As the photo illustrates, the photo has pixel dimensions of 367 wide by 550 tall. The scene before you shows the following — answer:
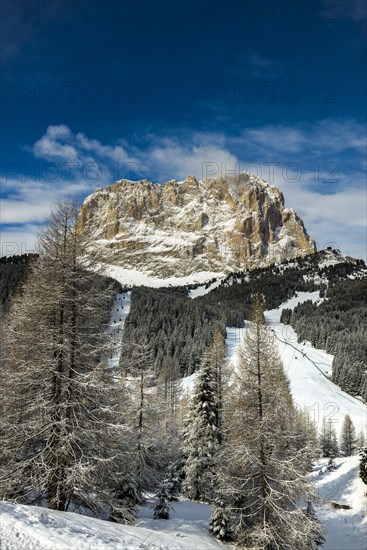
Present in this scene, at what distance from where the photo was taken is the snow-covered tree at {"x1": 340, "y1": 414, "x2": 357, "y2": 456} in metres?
67.4

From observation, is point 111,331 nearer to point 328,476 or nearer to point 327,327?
point 328,476

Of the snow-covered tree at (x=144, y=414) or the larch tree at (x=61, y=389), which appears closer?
the larch tree at (x=61, y=389)

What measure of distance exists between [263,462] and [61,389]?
8713 millimetres

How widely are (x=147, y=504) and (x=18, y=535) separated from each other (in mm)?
18032

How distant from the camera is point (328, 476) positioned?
40188mm

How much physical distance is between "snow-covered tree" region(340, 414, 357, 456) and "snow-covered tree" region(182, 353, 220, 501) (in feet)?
170

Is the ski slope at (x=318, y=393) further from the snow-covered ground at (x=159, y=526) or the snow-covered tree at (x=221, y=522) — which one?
the snow-covered tree at (x=221, y=522)

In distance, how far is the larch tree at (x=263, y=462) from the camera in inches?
541

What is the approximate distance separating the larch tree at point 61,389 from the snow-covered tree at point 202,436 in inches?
586

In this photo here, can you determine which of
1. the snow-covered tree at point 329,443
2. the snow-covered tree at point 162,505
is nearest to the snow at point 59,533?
the snow-covered tree at point 162,505

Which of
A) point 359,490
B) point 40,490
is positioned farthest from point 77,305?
point 359,490

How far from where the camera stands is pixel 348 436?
6762 centimetres

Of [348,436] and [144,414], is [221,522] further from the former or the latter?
[348,436]

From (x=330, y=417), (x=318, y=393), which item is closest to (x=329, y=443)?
(x=330, y=417)
